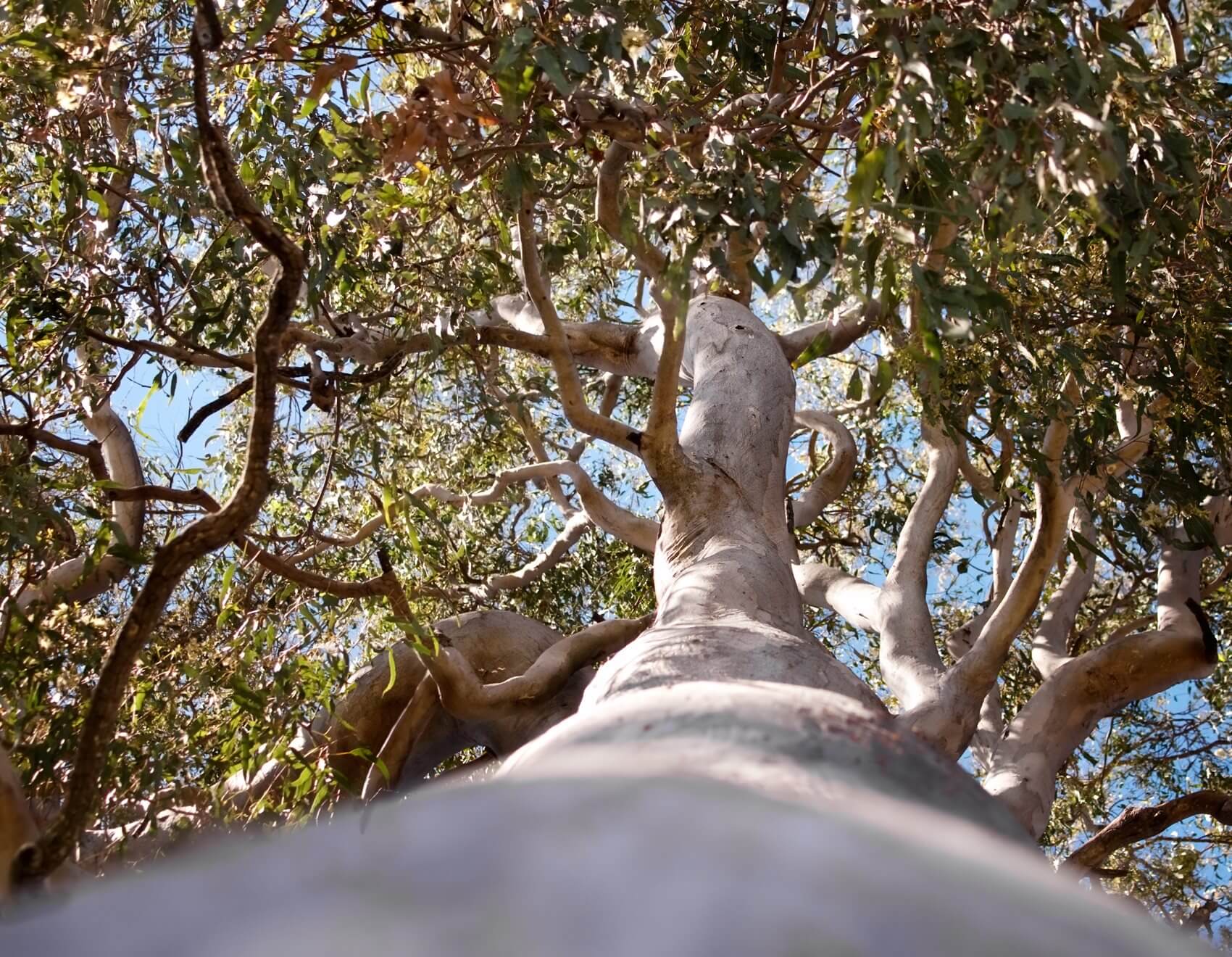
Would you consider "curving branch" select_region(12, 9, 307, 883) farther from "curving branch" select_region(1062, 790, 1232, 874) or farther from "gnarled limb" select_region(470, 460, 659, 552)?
"curving branch" select_region(1062, 790, 1232, 874)

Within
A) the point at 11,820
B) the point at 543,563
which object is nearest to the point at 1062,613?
the point at 543,563

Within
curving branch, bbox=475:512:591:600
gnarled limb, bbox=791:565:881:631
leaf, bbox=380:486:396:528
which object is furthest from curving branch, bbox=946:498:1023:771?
leaf, bbox=380:486:396:528

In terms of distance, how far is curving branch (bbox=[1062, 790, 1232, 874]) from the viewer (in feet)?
17.2

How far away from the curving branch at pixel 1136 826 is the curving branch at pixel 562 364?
290 cm

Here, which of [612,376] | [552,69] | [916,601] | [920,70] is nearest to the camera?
[920,70]

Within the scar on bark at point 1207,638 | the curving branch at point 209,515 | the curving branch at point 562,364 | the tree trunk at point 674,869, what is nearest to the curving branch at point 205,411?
the curving branch at point 562,364

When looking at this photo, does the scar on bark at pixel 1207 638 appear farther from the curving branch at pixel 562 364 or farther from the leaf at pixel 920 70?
the leaf at pixel 920 70

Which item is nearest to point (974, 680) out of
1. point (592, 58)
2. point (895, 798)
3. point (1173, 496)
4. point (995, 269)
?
point (1173, 496)

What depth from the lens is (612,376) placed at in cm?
785

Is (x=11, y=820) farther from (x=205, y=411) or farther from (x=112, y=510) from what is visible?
(x=112, y=510)

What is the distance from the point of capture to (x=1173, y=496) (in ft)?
16.4

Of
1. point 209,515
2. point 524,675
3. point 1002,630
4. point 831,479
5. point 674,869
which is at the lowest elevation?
point 674,869

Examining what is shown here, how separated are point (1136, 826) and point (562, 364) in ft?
11.3

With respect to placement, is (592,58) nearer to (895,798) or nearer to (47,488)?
(47,488)
